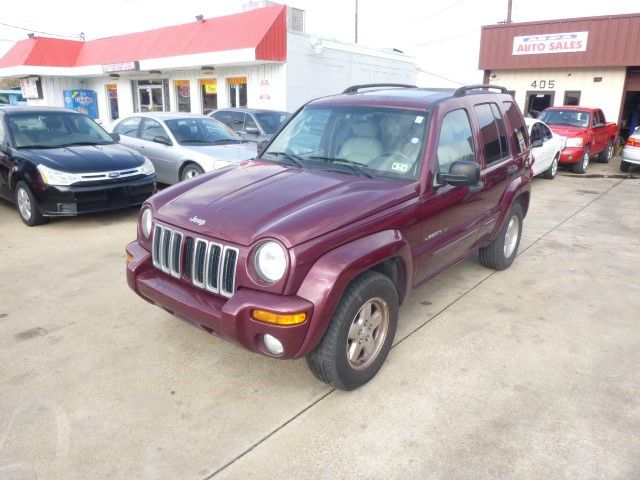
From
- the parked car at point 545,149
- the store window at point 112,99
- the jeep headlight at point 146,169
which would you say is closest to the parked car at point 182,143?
the jeep headlight at point 146,169

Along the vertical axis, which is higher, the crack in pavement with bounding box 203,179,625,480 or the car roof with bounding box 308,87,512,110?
the car roof with bounding box 308,87,512,110

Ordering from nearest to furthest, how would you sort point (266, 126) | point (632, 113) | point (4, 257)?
point (4, 257) < point (266, 126) < point (632, 113)

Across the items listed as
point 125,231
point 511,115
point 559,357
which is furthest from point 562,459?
point 125,231

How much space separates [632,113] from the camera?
19.6 metres

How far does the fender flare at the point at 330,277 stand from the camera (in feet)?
8.82

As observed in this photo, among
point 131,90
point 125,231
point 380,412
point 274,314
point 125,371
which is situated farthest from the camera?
point 131,90

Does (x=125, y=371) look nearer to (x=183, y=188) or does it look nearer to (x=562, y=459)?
(x=183, y=188)

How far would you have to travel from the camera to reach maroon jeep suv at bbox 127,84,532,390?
2.73 m

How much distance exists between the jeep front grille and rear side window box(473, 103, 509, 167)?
272cm

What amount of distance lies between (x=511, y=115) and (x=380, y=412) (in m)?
3.64

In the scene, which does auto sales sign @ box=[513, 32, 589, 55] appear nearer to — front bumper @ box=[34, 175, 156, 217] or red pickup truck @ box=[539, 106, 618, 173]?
red pickup truck @ box=[539, 106, 618, 173]

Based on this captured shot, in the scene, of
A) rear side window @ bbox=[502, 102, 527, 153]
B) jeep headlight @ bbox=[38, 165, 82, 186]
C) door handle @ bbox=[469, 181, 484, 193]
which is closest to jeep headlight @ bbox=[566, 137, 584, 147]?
rear side window @ bbox=[502, 102, 527, 153]

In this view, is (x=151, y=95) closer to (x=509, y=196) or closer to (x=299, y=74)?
(x=299, y=74)

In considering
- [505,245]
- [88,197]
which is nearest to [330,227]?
[505,245]
